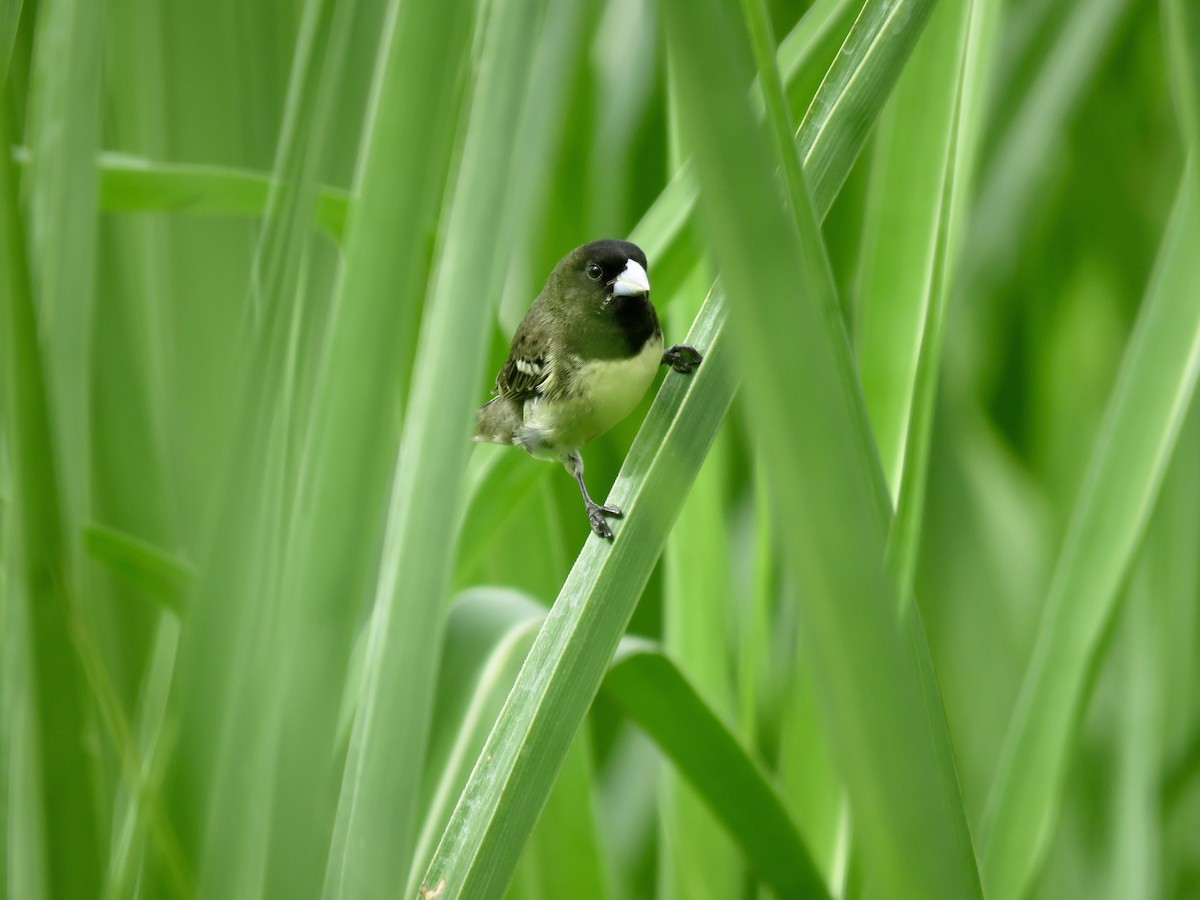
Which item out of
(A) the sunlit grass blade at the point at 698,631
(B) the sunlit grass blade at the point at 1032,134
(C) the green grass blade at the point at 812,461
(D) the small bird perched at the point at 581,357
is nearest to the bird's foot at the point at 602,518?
(D) the small bird perched at the point at 581,357

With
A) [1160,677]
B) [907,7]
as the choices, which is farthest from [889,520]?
[1160,677]

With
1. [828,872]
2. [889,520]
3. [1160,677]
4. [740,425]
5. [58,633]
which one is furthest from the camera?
[740,425]

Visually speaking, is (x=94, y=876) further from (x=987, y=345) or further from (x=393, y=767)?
(x=987, y=345)

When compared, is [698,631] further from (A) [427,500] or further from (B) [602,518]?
(A) [427,500]

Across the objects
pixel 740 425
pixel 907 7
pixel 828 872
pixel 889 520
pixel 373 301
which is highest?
pixel 907 7

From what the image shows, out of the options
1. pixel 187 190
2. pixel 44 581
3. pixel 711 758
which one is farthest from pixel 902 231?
pixel 44 581

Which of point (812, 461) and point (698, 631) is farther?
point (698, 631)
